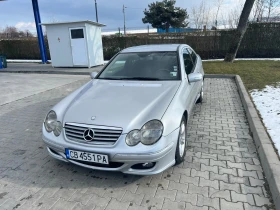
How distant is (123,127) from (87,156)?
530 millimetres

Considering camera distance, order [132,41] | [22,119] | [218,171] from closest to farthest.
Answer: [218,171]
[22,119]
[132,41]

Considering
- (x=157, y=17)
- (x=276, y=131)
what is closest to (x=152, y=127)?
(x=276, y=131)

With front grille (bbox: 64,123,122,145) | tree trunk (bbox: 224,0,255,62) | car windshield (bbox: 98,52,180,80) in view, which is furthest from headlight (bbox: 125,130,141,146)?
tree trunk (bbox: 224,0,255,62)

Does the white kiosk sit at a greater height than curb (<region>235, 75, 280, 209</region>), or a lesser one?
greater

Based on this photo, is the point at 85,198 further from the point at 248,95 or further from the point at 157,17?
the point at 157,17

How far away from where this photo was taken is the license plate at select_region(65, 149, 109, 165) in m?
2.36

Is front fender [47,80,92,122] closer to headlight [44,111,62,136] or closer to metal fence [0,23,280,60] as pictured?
headlight [44,111,62,136]

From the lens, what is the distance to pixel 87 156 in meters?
2.43

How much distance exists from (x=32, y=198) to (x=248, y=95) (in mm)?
5220

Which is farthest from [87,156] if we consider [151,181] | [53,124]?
[151,181]

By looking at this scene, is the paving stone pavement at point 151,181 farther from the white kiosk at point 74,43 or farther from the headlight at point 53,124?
the white kiosk at point 74,43

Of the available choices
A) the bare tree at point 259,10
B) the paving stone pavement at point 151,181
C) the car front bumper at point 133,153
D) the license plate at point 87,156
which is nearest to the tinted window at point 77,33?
the paving stone pavement at point 151,181

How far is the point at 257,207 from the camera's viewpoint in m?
2.16

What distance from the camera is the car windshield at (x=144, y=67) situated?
3.52 metres
